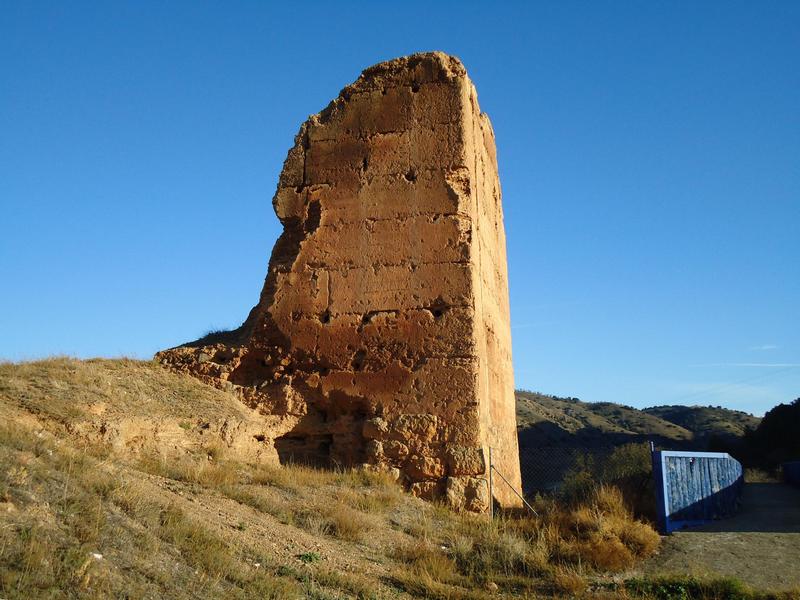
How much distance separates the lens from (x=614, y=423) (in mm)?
39781

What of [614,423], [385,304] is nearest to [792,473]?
[385,304]

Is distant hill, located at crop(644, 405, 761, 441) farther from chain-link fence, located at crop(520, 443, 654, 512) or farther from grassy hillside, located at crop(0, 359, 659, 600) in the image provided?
grassy hillside, located at crop(0, 359, 659, 600)

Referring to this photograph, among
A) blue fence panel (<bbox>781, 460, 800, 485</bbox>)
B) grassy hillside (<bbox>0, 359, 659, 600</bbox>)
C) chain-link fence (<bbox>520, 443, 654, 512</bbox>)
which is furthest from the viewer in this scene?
blue fence panel (<bbox>781, 460, 800, 485</bbox>)

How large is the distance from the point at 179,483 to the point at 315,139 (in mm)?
5196

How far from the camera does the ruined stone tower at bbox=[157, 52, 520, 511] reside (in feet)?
29.4

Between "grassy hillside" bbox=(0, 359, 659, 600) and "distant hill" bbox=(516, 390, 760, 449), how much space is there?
19.0 metres

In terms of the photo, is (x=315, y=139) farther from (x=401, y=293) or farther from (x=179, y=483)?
(x=179, y=483)

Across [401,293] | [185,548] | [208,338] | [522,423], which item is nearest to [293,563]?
[185,548]

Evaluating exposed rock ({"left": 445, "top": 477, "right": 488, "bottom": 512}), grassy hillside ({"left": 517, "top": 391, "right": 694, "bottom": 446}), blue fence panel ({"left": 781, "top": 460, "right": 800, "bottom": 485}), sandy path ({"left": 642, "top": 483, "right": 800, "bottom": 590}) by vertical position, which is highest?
grassy hillside ({"left": 517, "top": 391, "right": 694, "bottom": 446})

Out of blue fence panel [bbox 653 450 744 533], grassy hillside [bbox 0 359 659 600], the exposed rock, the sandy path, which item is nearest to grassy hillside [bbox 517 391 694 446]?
blue fence panel [bbox 653 450 744 533]

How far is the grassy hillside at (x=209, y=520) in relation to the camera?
4.79m

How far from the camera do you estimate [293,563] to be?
591cm

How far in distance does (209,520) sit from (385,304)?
3.97 meters

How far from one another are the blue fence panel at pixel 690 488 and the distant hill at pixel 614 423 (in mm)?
16831
